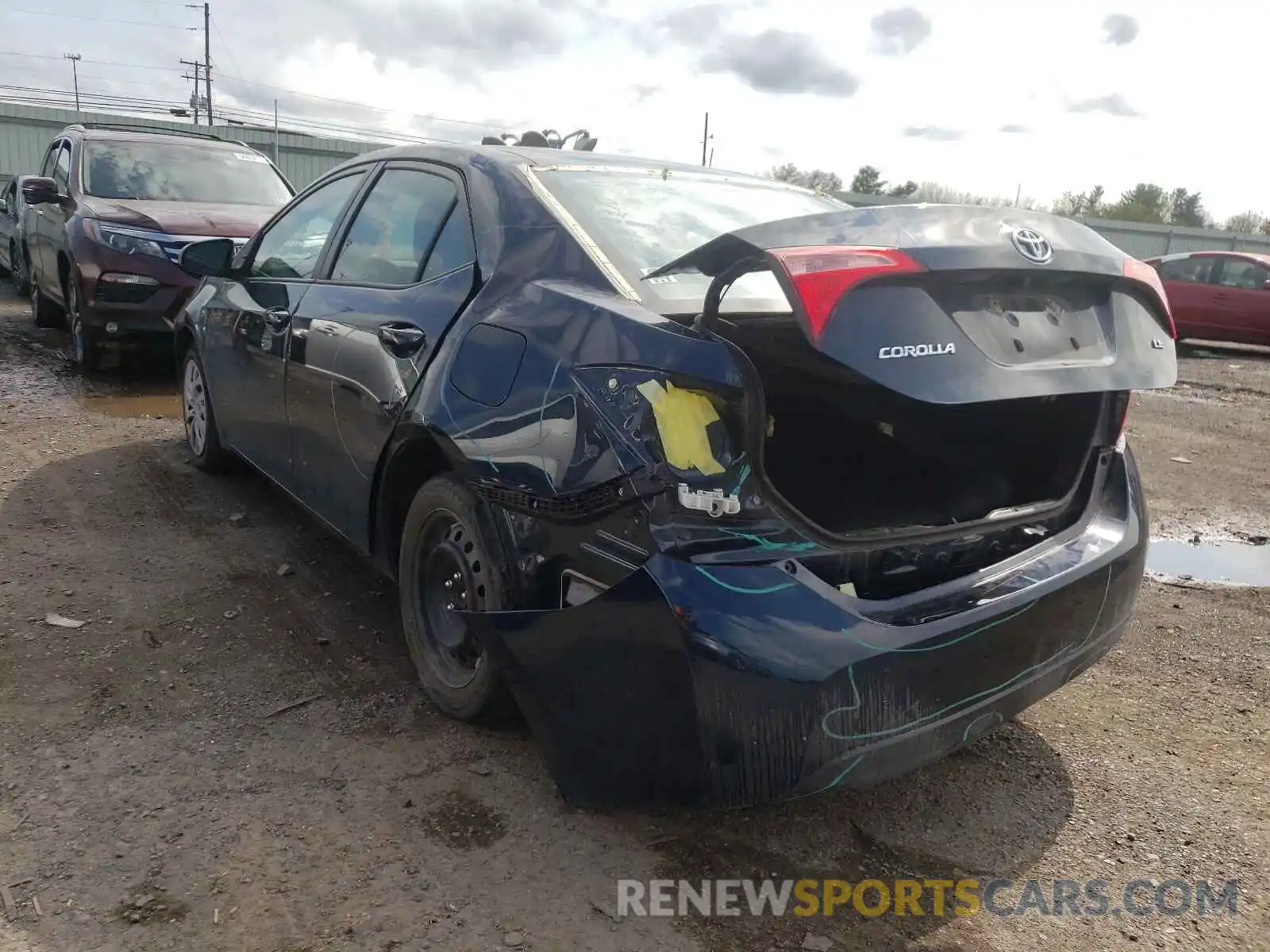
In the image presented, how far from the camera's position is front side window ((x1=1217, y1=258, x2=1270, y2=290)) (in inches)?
547

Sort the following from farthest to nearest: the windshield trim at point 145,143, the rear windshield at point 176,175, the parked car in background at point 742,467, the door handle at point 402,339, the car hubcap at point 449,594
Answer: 1. the rear windshield at point 176,175
2. the windshield trim at point 145,143
3. the door handle at point 402,339
4. the car hubcap at point 449,594
5. the parked car in background at point 742,467

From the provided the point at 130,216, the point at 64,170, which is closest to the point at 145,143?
the point at 64,170

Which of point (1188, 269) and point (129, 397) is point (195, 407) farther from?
point (1188, 269)

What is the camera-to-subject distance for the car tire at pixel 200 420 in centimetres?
495

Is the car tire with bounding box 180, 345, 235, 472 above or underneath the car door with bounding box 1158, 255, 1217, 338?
underneath

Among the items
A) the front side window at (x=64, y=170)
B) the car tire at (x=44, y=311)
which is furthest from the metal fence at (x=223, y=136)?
the front side window at (x=64, y=170)

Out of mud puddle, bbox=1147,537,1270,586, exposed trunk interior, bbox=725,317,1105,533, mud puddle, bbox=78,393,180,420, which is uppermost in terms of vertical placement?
exposed trunk interior, bbox=725,317,1105,533

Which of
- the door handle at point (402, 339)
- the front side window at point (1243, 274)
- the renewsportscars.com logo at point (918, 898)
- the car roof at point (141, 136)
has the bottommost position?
the renewsportscars.com logo at point (918, 898)

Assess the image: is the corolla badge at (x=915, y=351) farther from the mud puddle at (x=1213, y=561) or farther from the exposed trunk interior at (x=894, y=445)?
the mud puddle at (x=1213, y=561)

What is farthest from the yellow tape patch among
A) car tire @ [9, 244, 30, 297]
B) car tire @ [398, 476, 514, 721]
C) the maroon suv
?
car tire @ [9, 244, 30, 297]

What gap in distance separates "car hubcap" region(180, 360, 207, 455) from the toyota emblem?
13.5 ft

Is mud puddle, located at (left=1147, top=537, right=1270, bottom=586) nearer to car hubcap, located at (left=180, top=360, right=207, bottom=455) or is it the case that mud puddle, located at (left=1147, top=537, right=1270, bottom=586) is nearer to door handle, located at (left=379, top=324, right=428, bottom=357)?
door handle, located at (left=379, top=324, right=428, bottom=357)

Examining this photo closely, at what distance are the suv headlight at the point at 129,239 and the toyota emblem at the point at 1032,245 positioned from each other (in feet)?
20.5

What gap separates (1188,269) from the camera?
1434 cm
